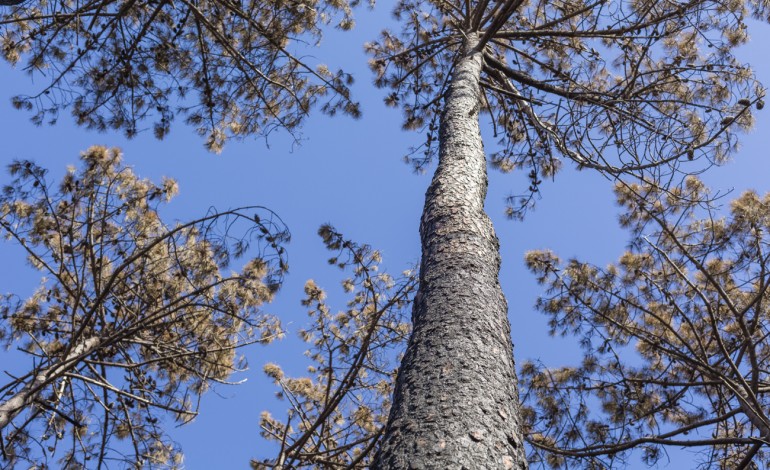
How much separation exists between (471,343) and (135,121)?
14.2ft

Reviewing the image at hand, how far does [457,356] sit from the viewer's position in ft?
6.72

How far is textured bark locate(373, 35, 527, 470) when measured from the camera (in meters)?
1.67

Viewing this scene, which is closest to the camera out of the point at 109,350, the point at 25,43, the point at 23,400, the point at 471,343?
the point at 471,343

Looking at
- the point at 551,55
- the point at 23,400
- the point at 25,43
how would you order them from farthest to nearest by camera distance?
1. the point at 551,55
2. the point at 25,43
3. the point at 23,400

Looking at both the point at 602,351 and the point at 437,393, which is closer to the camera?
the point at 437,393

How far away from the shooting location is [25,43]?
549 centimetres

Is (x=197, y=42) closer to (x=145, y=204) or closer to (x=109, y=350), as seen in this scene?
(x=145, y=204)

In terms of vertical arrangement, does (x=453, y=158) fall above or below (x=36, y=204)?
below

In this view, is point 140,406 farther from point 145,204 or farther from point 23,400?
point 145,204

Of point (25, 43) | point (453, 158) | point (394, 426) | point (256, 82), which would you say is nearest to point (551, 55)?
point (256, 82)

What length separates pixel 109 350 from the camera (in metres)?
4.68

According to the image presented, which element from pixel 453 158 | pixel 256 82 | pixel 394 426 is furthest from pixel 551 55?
pixel 394 426

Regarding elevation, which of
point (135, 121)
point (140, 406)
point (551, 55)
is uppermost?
point (551, 55)

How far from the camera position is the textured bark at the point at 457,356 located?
1.67 metres
